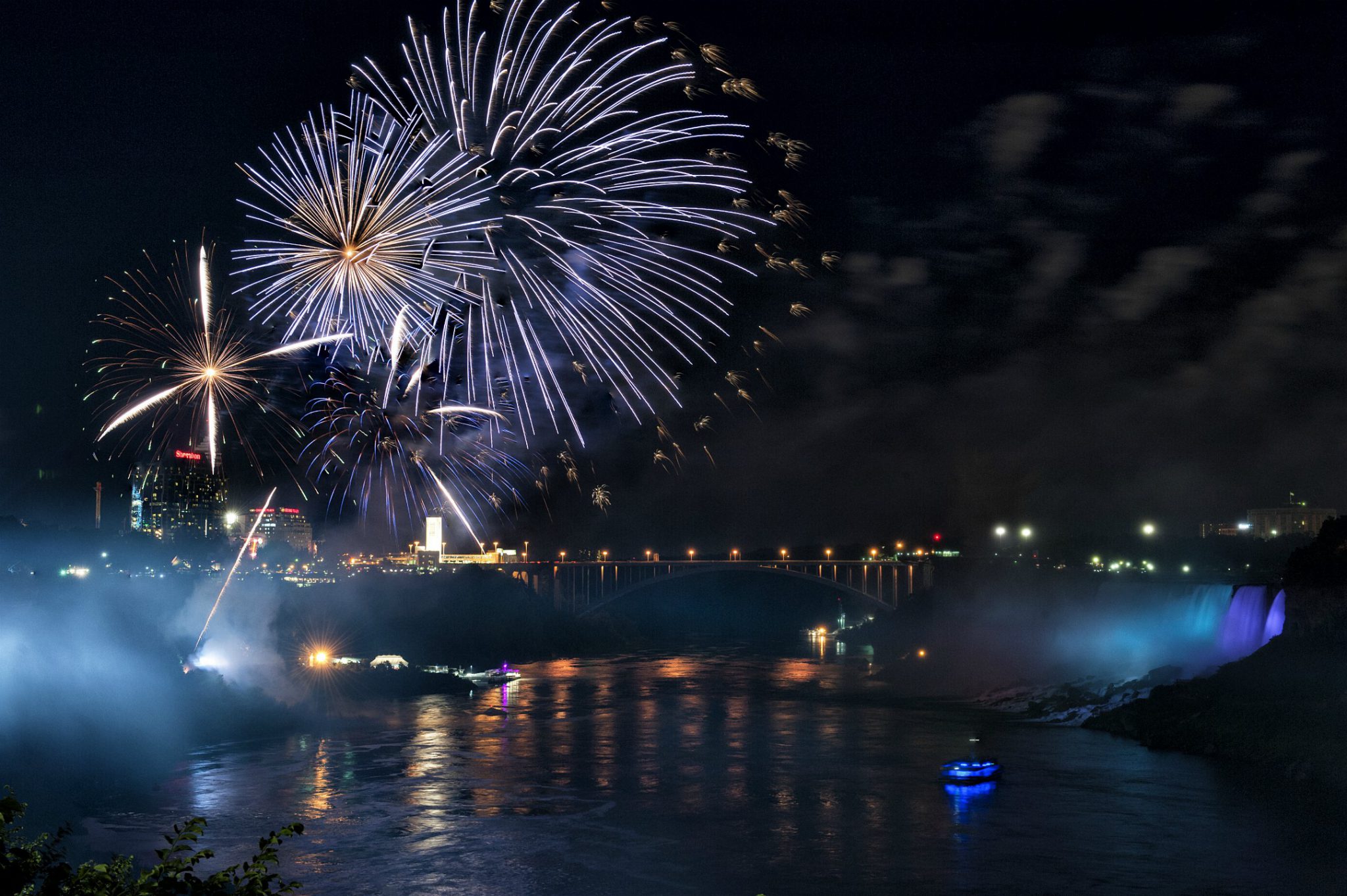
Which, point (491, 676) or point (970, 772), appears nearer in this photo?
point (970, 772)

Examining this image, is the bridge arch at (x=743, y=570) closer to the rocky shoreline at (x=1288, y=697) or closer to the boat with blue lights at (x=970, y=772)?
the rocky shoreline at (x=1288, y=697)

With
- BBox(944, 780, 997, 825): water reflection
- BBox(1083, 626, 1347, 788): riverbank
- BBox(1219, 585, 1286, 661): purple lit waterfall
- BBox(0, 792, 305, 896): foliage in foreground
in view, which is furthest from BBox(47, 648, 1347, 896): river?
BBox(0, 792, 305, 896): foliage in foreground

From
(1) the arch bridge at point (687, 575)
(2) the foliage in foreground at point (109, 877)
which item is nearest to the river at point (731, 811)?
(2) the foliage in foreground at point (109, 877)

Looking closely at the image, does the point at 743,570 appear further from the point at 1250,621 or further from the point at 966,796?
the point at 966,796

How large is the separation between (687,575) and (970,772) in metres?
65.6

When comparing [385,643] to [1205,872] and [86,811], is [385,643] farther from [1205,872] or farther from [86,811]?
[1205,872]

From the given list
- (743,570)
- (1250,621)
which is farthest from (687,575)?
(1250,621)

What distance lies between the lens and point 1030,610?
101m

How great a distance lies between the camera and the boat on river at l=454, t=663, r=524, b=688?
3607 inches

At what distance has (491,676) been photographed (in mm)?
94625

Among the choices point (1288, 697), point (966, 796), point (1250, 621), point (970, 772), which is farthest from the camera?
point (1250, 621)

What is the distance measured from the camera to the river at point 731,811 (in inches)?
1453

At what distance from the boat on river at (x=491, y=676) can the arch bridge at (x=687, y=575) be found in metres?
21.9

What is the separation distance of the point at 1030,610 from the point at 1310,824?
58825 millimetres
